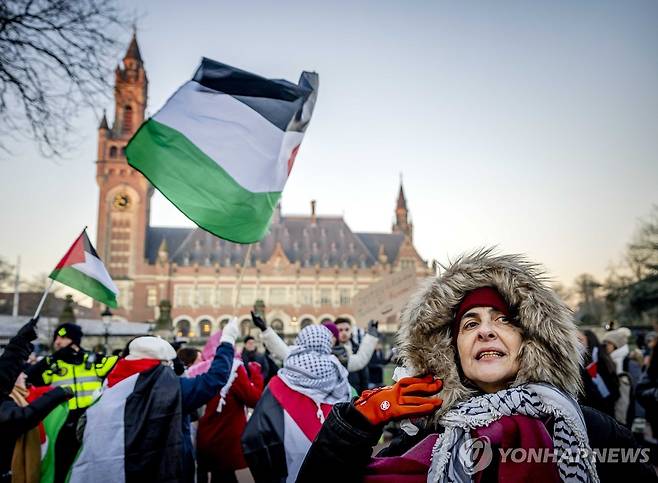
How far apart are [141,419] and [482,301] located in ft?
8.73

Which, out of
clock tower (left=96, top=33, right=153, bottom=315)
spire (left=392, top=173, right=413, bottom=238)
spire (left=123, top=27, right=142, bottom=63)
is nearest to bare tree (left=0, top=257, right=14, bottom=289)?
clock tower (left=96, top=33, right=153, bottom=315)

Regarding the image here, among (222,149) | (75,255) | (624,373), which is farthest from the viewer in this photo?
(624,373)

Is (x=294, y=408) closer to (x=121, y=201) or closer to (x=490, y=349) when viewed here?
(x=490, y=349)

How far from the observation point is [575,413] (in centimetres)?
142

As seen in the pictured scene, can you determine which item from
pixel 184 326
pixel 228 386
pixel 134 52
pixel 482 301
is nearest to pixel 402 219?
pixel 184 326

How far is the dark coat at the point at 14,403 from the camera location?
129 inches

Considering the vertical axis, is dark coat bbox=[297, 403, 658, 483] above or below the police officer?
above

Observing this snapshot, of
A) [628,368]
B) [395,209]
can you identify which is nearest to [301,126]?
[628,368]

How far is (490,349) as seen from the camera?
1.66 m

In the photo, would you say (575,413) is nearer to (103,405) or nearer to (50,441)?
(103,405)

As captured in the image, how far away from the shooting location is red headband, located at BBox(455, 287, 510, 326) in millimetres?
1704

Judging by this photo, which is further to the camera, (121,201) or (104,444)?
(121,201)

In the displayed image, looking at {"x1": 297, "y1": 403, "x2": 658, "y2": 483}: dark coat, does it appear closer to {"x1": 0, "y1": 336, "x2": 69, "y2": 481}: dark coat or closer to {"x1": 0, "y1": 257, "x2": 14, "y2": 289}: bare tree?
{"x1": 0, "y1": 336, "x2": 69, "y2": 481}: dark coat
